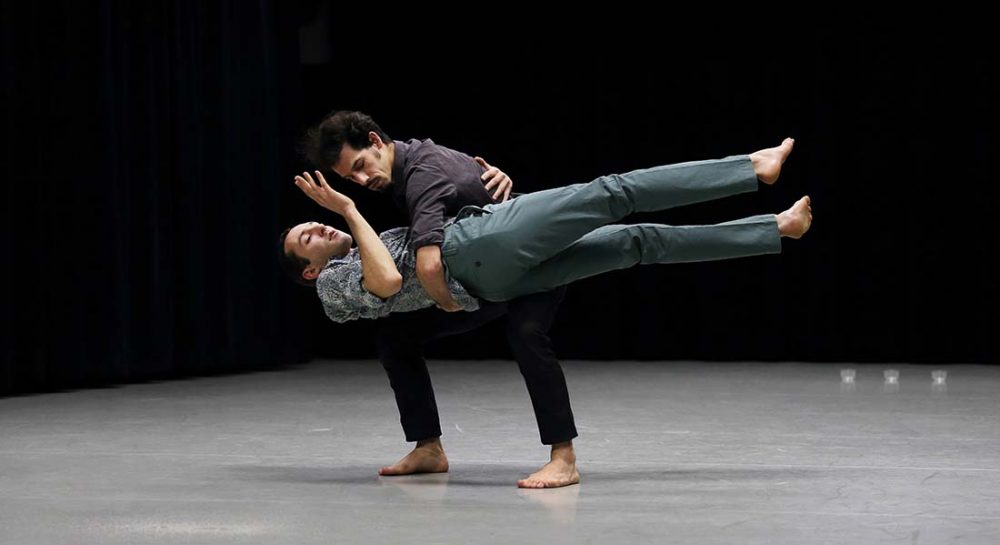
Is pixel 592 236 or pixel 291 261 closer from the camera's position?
pixel 592 236

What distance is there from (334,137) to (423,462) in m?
0.75

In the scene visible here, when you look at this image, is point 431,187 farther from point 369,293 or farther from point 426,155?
point 369,293

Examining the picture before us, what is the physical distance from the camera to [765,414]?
425cm

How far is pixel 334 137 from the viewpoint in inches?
118

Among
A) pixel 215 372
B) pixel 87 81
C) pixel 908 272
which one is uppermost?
pixel 87 81

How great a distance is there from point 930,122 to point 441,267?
13.4ft

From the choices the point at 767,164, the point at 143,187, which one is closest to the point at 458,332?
the point at 767,164

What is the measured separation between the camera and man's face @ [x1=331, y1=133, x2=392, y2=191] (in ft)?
9.90

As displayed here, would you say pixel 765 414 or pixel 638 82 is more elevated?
pixel 638 82

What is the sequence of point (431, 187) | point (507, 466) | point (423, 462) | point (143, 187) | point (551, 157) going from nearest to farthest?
point (431, 187) → point (423, 462) → point (507, 466) → point (143, 187) → point (551, 157)

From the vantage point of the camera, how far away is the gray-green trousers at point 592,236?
2.84 meters

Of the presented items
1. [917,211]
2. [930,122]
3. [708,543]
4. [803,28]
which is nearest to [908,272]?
[917,211]

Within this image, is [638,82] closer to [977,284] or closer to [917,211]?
[917,211]

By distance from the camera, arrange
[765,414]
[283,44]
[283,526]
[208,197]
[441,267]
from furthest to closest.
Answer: [283,44]
[208,197]
[765,414]
[441,267]
[283,526]
